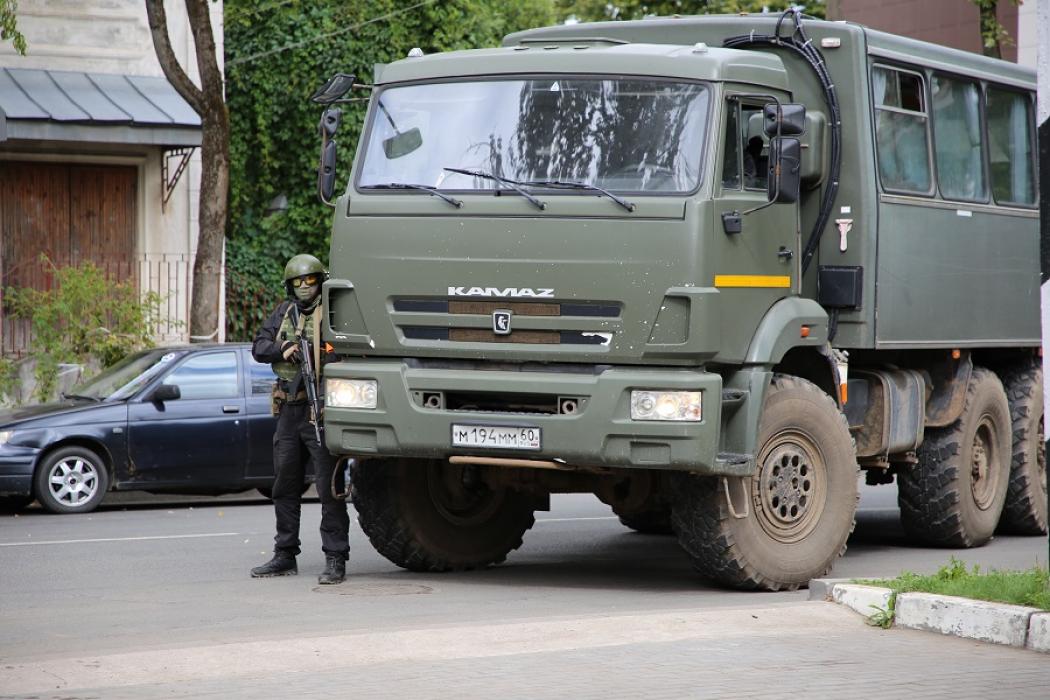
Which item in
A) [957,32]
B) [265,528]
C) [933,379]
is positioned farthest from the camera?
[957,32]

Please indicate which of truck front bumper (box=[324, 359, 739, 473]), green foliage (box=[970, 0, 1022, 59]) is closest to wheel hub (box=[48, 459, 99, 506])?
truck front bumper (box=[324, 359, 739, 473])

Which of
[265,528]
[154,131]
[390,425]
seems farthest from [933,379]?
[154,131]

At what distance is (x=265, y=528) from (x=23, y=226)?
32.2 feet

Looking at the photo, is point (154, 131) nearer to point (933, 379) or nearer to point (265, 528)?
point (265, 528)

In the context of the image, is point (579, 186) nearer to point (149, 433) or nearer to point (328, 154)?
point (328, 154)

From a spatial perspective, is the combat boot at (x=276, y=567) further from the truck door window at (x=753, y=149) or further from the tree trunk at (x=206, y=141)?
the tree trunk at (x=206, y=141)

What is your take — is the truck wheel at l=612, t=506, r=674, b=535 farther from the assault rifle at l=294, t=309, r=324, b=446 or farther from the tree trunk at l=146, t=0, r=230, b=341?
the tree trunk at l=146, t=0, r=230, b=341

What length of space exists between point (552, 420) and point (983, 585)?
2.38 metres

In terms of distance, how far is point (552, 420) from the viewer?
373 inches

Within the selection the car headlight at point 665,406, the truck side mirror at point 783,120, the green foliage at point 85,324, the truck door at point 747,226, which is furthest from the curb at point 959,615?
the green foliage at point 85,324

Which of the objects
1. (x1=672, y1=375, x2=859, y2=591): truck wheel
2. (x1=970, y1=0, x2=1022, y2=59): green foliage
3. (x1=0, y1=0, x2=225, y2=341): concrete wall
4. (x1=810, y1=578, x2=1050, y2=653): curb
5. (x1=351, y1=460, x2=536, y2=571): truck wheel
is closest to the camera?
(x1=810, y1=578, x2=1050, y2=653): curb

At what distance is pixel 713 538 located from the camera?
32.1 ft

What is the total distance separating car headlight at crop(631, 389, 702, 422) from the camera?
9.31m

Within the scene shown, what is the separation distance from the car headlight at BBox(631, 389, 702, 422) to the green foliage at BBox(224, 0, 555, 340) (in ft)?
64.0
